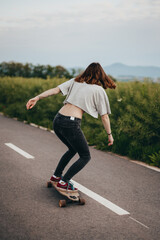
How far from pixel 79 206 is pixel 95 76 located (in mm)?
1889

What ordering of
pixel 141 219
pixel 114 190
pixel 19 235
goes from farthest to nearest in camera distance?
1. pixel 114 190
2. pixel 141 219
3. pixel 19 235

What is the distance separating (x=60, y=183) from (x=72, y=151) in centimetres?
52

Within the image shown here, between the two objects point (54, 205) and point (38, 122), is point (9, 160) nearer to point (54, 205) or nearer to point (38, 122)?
point (54, 205)

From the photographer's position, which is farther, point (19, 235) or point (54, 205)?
point (54, 205)

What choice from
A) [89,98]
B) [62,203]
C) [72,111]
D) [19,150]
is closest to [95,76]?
[89,98]

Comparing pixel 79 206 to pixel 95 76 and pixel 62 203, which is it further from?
pixel 95 76

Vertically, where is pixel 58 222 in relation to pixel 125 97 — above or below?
below

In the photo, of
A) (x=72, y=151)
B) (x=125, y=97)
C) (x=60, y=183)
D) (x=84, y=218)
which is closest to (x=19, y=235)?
(x=84, y=218)

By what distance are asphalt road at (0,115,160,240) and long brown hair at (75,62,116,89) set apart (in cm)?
179

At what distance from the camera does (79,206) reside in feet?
14.6

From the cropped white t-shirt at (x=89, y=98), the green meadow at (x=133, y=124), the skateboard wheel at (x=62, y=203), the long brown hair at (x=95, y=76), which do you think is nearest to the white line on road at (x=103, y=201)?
the skateboard wheel at (x=62, y=203)

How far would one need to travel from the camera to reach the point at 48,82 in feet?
47.2

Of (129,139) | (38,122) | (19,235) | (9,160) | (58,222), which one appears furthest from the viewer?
(38,122)

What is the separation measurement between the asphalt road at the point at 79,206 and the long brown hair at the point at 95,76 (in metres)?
1.79
